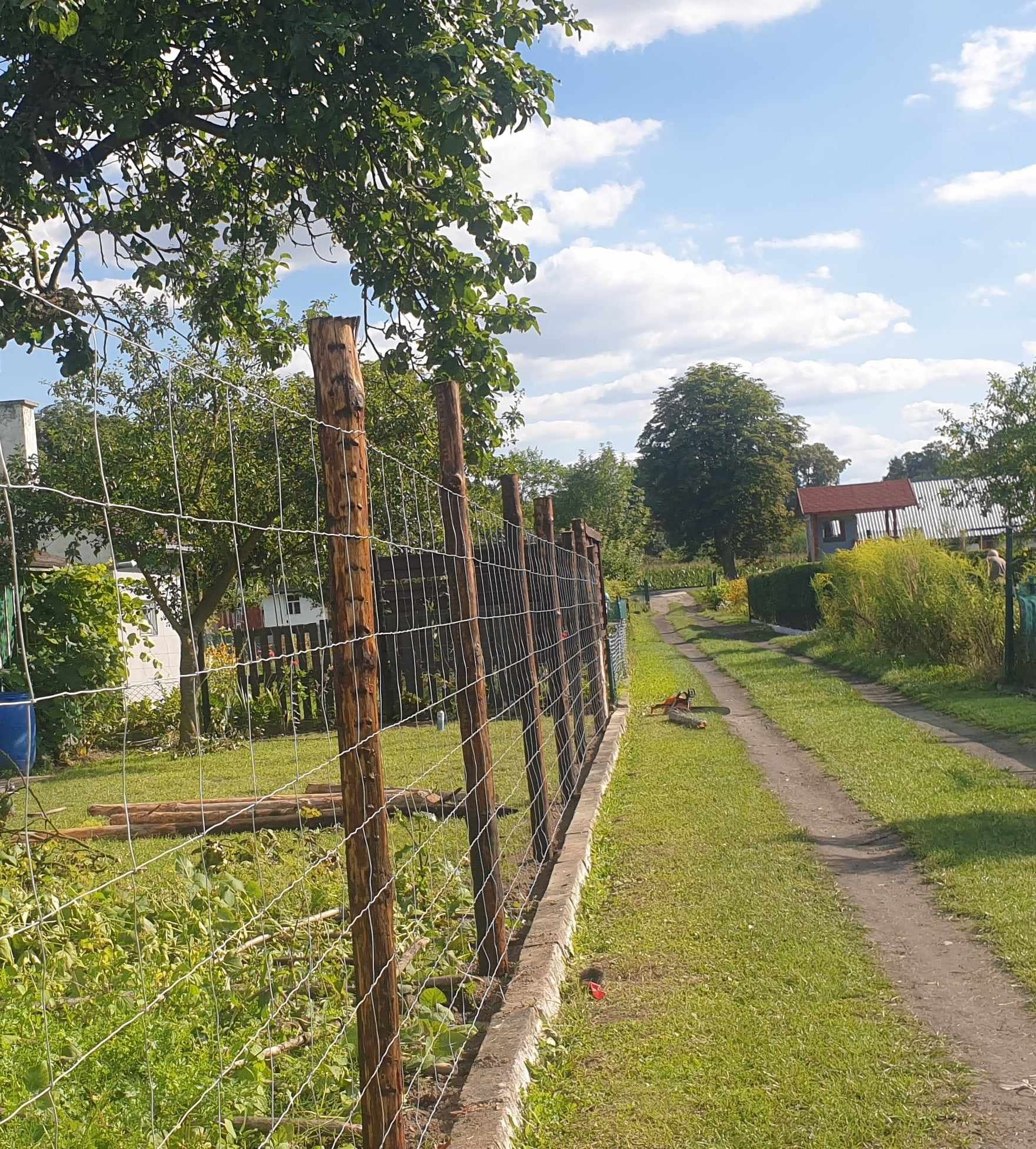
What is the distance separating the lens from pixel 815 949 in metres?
5.54

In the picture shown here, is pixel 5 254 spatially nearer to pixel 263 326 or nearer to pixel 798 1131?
pixel 263 326

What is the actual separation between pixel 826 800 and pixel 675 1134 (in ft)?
18.6

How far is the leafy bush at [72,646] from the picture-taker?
48.1ft

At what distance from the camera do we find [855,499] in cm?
6412

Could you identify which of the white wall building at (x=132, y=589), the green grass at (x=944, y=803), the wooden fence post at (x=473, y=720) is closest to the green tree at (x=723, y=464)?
the white wall building at (x=132, y=589)

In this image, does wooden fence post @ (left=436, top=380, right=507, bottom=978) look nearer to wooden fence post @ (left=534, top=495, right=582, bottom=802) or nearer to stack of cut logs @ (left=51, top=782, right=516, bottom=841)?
wooden fence post @ (left=534, top=495, right=582, bottom=802)

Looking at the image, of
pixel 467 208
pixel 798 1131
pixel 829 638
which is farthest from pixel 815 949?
pixel 829 638

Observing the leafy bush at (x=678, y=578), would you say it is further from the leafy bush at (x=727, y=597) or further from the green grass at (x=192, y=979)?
the green grass at (x=192, y=979)

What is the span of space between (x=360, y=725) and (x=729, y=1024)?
2.48 meters

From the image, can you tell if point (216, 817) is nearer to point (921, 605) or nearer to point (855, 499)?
point (921, 605)

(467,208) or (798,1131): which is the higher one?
(467,208)

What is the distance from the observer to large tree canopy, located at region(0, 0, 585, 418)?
6.82 meters

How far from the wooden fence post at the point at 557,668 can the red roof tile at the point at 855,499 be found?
5534 cm

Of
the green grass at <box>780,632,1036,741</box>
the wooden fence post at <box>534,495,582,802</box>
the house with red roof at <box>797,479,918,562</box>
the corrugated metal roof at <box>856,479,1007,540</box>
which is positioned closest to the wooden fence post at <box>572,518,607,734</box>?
the wooden fence post at <box>534,495,582,802</box>
